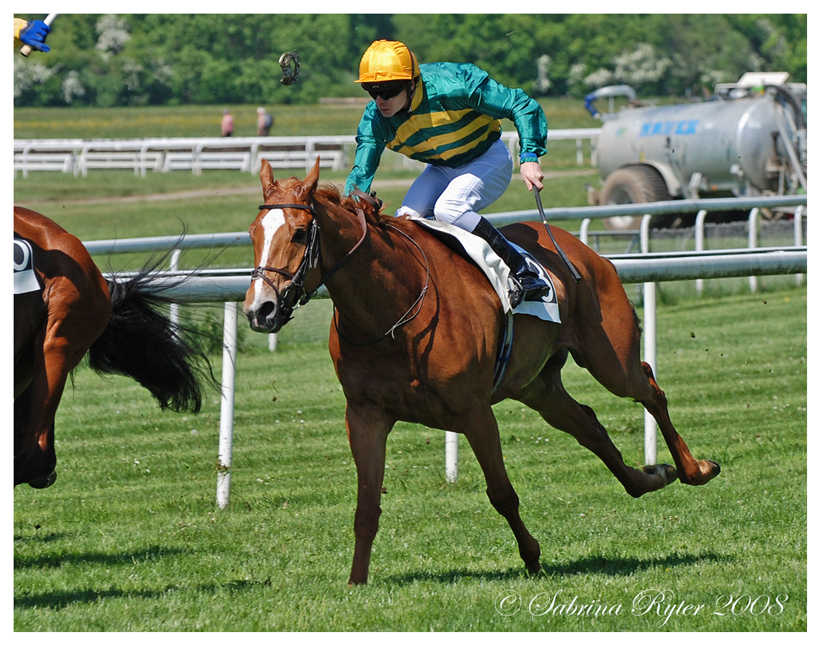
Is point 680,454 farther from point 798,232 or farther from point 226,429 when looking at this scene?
point 798,232

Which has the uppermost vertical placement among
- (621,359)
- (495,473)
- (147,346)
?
(147,346)

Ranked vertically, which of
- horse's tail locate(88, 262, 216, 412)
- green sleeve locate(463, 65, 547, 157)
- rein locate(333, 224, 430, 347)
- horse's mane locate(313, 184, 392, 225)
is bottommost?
horse's tail locate(88, 262, 216, 412)

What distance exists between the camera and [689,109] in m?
19.4

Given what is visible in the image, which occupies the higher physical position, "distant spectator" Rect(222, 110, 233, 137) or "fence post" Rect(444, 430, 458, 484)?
"distant spectator" Rect(222, 110, 233, 137)

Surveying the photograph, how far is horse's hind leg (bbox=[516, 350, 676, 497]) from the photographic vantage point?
5.34 m

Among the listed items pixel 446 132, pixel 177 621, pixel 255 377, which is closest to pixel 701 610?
pixel 177 621

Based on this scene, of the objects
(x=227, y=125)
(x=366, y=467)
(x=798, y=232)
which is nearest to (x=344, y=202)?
(x=366, y=467)

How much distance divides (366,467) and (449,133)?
1.51m

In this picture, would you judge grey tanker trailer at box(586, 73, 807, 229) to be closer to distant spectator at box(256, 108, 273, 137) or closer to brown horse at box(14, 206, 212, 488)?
distant spectator at box(256, 108, 273, 137)

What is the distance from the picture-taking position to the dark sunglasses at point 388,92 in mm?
4453

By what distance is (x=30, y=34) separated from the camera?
4.09 metres

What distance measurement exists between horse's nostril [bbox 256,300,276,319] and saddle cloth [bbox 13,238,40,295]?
1097 mm

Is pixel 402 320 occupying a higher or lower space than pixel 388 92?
lower

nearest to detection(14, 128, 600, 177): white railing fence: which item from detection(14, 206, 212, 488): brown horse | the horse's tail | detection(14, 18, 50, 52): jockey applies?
the horse's tail
